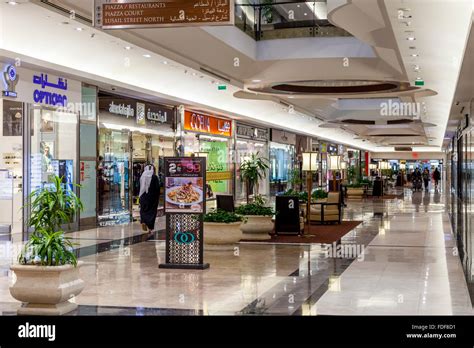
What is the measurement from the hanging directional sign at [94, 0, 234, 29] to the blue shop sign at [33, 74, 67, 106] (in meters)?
7.09

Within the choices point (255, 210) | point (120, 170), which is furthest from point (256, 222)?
point (120, 170)

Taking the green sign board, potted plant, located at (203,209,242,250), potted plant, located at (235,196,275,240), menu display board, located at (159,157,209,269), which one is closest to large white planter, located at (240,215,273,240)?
potted plant, located at (235,196,275,240)

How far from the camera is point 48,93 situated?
15.8 metres

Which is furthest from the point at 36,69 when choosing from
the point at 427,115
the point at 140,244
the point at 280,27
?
the point at 427,115

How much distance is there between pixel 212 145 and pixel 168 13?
65.4 ft

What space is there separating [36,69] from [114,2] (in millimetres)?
6809

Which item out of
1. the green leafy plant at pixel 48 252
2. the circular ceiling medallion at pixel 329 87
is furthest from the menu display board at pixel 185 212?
the circular ceiling medallion at pixel 329 87

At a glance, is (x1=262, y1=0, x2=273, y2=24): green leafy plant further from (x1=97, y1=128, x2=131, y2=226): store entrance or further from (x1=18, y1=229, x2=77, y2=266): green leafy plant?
(x1=18, y1=229, x2=77, y2=266): green leafy plant

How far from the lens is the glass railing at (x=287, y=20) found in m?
16.7

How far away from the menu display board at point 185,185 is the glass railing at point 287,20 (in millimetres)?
6847

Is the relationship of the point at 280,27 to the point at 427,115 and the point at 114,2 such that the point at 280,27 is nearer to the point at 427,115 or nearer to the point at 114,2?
the point at 114,2

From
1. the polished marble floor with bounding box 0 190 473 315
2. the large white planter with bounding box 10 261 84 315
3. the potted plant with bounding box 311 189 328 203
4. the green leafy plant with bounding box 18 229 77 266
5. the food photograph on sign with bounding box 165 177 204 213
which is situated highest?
the food photograph on sign with bounding box 165 177 204 213

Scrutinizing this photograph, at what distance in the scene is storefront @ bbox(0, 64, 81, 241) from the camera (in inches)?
595
